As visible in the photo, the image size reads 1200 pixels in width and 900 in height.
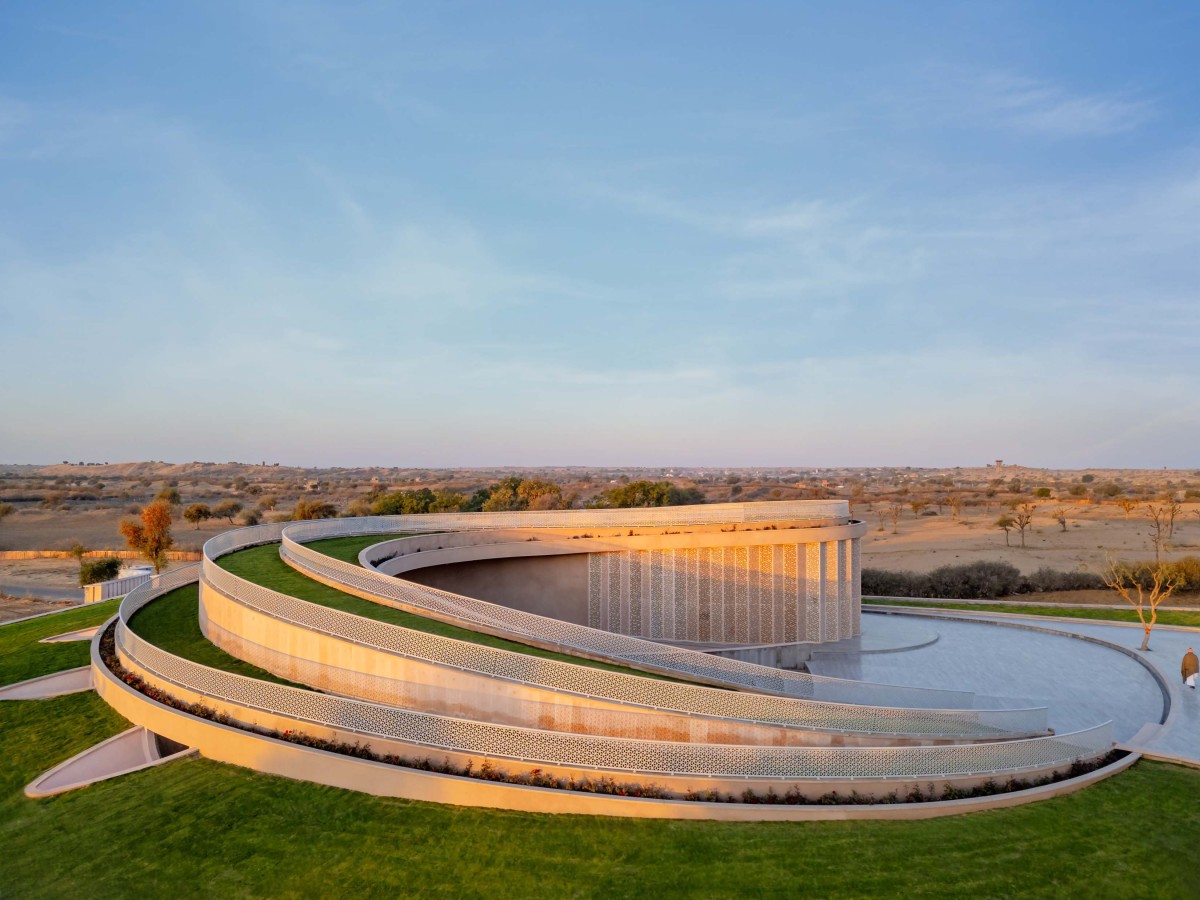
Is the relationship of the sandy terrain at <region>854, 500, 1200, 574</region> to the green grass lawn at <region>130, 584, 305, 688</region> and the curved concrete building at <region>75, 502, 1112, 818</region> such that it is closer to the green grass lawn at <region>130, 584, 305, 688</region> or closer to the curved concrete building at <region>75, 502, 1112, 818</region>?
the curved concrete building at <region>75, 502, 1112, 818</region>

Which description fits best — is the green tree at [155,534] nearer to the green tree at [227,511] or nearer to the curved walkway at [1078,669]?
the curved walkway at [1078,669]

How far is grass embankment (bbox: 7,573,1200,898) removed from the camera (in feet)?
31.0

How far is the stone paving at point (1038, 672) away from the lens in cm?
1678

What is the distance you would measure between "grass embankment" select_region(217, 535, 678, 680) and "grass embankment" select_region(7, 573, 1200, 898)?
362 cm

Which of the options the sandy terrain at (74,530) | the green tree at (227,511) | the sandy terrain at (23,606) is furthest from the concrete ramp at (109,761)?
the green tree at (227,511)

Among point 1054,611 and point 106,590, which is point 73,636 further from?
point 1054,611

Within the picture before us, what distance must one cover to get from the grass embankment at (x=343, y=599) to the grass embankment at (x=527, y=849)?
3.62 m

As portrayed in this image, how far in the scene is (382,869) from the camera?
32.0ft

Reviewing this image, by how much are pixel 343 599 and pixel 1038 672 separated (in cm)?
1770

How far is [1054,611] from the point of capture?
29422 mm

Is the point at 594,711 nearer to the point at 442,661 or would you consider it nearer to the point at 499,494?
the point at 442,661

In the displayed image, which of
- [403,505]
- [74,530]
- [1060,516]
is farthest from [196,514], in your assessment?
[1060,516]

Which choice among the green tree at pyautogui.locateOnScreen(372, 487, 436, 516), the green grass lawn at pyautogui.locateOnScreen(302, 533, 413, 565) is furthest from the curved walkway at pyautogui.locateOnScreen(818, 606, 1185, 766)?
the green tree at pyautogui.locateOnScreen(372, 487, 436, 516)

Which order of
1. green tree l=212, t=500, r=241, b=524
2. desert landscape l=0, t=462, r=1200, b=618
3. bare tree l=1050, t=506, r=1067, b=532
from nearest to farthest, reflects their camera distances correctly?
desert landscape l=0, t=462, r=1200, b=618 → bare tree l=1050, t=506, r=1067, b=532 → green tree l=212, t=500, r=241, b=524
